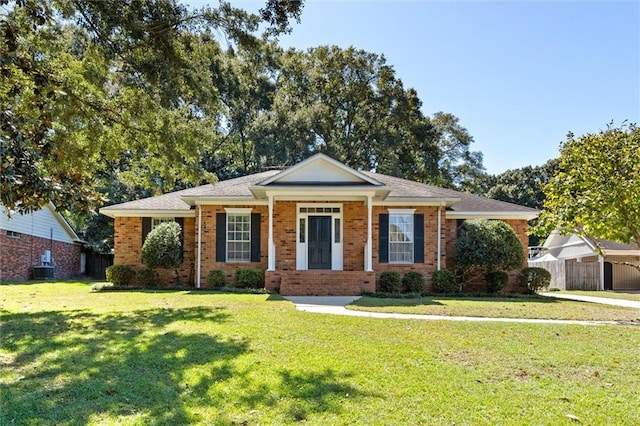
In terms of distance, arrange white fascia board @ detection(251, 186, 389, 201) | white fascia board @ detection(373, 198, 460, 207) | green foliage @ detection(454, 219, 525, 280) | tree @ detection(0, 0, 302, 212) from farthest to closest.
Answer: white fascia board @ detection(373, 198, 460, 207) → green foliage @ detection(454, 219, 525, 280) → white fascia board @ detection(251, 186, 389, 201) → tree @ detection(0, 0, 302, 212)

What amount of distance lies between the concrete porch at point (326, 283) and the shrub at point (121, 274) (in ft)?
20.3

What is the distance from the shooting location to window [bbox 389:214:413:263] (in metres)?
16.8

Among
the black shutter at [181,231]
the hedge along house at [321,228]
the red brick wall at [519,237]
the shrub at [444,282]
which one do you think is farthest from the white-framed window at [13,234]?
the red brick wall at [519,237]

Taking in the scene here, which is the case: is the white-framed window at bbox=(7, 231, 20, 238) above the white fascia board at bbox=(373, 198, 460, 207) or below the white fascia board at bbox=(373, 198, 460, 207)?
below

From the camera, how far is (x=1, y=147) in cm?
513

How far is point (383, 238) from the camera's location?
16812 mm

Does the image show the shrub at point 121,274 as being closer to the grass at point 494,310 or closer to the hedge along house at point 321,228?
the hedge along house at point 321,228

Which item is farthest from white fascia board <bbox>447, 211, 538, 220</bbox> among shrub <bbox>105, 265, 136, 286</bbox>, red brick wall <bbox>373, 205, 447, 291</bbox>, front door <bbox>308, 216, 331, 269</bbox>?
shrub <bbox>105, 265, 136, 286</bbox>

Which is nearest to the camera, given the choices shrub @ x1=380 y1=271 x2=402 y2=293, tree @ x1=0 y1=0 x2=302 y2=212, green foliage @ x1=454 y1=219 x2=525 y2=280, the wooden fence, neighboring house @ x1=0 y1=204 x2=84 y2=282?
tree @ x1=0 y1=0 x2=302 y2=212

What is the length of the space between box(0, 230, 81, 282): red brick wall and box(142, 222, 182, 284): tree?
9000 millimetres

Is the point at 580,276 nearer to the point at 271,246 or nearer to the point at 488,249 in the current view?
the point at 488,249

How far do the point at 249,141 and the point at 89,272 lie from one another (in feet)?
43.6

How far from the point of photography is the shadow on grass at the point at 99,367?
4.02 m

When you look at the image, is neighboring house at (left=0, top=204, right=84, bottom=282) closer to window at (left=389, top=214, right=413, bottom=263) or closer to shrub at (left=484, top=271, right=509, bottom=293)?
window at (left=389, top=214, right=413, bottom=263)
